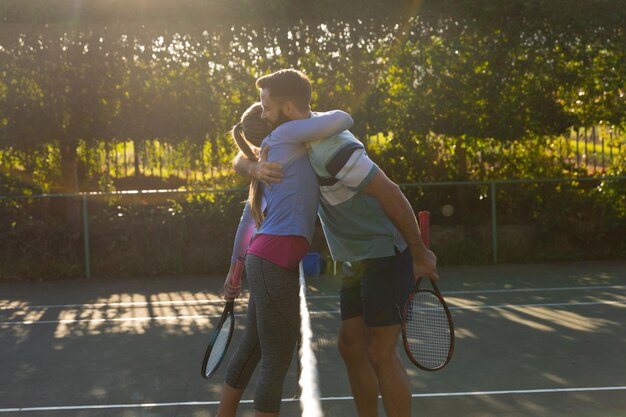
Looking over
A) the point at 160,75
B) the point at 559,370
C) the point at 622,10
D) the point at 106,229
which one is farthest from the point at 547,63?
the point at 559,370

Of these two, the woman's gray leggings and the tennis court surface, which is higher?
the woman's gray leggings

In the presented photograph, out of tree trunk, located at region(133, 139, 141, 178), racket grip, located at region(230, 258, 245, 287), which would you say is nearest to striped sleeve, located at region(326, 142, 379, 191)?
racket grip, located at region(230, 258, 245, 287)

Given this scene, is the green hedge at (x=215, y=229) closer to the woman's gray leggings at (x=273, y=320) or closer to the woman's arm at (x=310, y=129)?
the woman's gray leggings at (x=273, y=320)

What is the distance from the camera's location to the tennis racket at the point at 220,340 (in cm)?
522

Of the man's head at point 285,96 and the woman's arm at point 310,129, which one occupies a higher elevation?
the man's head at point 285,96

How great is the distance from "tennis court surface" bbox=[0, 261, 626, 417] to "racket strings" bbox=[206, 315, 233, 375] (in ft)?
3.83

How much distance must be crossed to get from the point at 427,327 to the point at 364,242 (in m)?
0.52

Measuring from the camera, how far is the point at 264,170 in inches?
184

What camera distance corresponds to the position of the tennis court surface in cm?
672

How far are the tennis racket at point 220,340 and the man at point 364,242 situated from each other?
1.61 feet

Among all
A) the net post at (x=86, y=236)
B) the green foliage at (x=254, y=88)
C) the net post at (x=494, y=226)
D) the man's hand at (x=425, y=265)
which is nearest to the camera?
the man's hand at (x=425, y=265)

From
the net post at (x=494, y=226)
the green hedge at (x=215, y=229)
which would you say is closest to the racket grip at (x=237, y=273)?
the green hedge at (x=215, y=229)

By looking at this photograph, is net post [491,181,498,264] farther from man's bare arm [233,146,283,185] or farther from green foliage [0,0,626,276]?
man's bare arm [233,146,283,185]

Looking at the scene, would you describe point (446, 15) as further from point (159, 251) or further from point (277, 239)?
point (277, 239)
